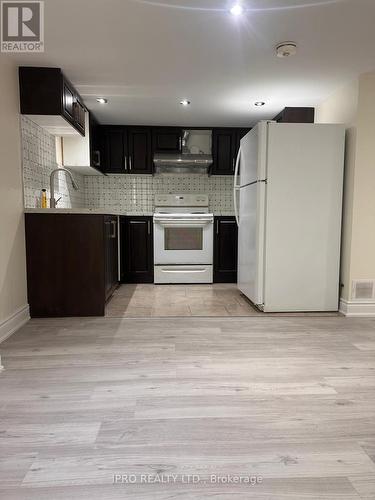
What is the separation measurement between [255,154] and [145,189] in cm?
218

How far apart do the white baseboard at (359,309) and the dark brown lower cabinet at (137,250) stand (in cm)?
242

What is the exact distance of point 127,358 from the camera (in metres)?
2.09

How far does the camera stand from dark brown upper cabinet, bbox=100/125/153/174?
447 cm

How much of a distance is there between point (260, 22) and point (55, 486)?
249 cm

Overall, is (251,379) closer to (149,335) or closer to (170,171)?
(149,335)

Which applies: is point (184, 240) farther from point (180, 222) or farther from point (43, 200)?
point (43, 200)

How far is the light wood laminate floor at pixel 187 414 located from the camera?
3.63 ft

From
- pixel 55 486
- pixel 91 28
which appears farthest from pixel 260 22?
pixel 55 486

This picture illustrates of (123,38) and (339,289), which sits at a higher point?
(123,38)

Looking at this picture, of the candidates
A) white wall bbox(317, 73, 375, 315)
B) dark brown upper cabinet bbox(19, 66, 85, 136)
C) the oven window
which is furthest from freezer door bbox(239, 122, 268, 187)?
dark brown upper cabinet bbox(19, 66, 85, 136)

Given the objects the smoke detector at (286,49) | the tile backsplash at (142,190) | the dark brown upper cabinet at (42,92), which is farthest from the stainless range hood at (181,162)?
the smoke detector at (286,49)

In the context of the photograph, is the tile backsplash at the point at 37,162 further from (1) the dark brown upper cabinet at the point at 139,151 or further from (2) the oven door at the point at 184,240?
(2) the oven door at the point at 184,240

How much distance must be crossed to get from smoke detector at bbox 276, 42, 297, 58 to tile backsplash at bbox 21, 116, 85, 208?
2.07 metres

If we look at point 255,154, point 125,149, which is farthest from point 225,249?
point 125,149
